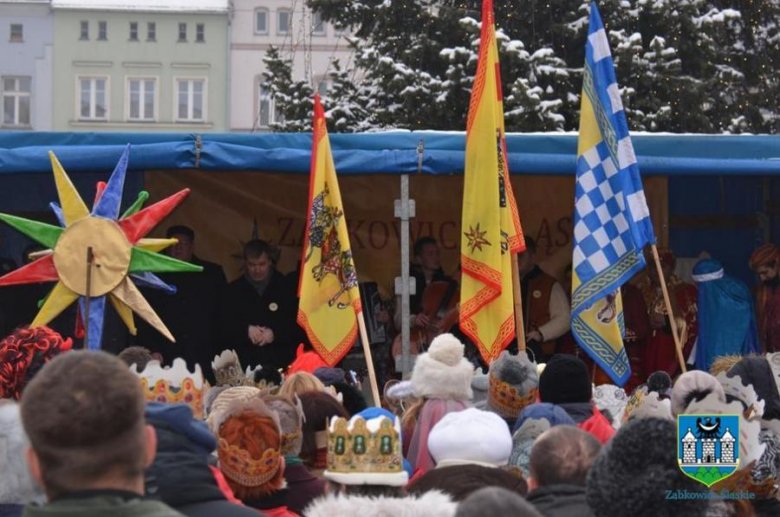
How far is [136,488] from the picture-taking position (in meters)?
2.76

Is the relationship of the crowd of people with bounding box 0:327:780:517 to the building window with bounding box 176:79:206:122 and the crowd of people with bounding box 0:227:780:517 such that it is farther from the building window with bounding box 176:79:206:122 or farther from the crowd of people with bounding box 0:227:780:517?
the building window with bounding box 176:79:206:122

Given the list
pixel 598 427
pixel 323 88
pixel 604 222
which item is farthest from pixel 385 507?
pixel 323 88

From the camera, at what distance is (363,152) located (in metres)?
9.34

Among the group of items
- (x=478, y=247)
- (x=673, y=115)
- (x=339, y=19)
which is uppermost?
(x=339, y=19)

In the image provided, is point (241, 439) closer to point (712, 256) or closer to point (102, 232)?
point (102, 232)

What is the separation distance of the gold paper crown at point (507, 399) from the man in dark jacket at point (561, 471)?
2495 mm

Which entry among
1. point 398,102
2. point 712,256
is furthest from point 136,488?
→ point 398,102

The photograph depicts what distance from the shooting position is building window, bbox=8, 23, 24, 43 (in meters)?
51.3

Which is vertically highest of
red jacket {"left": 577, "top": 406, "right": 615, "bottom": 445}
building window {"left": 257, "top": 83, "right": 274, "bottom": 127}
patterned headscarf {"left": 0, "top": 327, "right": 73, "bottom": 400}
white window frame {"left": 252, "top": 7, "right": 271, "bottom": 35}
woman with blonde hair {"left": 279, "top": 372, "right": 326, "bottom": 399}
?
white window frame {"left": 252, "top": 7, "right": 271, "bottom": 35}

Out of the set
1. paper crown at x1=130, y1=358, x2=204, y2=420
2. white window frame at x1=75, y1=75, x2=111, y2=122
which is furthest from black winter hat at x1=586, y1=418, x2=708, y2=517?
white window frame at x1=75, y1=75, x2=111, y2=122

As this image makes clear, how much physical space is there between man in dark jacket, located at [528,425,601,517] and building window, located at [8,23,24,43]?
50.0 meters

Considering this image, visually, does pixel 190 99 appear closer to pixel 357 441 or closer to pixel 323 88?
pixel 323 88

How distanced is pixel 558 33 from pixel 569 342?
9864 millimetres

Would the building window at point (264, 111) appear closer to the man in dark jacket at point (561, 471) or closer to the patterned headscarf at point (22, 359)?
the patterned headscarf at point (22, 359)
